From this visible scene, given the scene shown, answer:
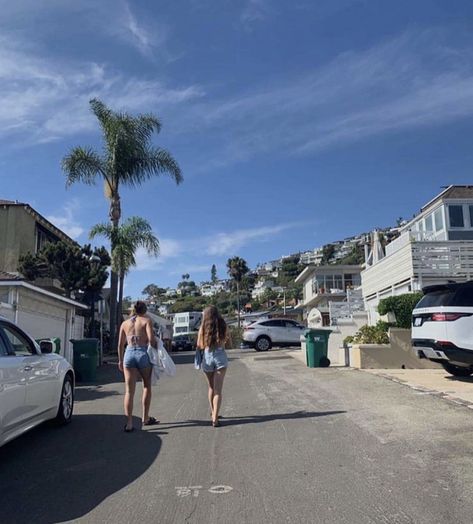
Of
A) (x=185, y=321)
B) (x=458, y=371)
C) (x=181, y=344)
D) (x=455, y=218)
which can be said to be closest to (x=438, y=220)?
(x=455, y=218)

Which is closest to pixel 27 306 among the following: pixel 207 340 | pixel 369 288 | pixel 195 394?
pixel 195 394

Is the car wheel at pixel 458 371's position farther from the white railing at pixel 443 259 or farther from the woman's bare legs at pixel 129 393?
the woman's bare legs at pixel 129 393

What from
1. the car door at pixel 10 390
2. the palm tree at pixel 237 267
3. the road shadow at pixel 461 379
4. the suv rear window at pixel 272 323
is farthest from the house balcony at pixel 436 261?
the palm tree at pixel 237 267

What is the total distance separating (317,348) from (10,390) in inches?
436

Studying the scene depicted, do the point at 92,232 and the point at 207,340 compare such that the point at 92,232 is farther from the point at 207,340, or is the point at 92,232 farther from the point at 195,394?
the point at 207,340

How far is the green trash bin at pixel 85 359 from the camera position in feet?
51.0

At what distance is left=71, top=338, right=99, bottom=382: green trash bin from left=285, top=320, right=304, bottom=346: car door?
14280mm

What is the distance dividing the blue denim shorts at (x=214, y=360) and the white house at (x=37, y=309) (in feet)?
32.1

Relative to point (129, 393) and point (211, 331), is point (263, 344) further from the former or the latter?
point (129, 393)

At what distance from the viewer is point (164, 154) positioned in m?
31.6

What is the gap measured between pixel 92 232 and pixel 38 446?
74.2 feet

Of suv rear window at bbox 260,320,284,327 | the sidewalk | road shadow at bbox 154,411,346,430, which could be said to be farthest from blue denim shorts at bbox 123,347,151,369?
suv rear window at bbox 260,320,284,327

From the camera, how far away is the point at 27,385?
6.37 metres

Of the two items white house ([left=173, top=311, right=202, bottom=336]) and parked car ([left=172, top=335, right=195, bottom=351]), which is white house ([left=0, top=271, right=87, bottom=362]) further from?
white house ([left=173, top=311, right=202, bottom=336])
